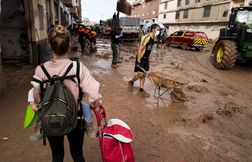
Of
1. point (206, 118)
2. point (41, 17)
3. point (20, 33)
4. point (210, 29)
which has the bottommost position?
point (206, 118)

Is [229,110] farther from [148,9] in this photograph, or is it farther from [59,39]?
[148,9]

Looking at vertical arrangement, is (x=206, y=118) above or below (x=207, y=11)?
below

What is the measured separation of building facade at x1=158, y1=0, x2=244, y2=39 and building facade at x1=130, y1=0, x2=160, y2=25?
420 cm

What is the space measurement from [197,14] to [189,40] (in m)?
17.4

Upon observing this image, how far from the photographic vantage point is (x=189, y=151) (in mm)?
3195

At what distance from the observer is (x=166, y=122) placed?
164 inches

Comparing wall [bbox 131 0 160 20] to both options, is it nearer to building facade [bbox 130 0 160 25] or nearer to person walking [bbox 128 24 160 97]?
building facade [bbox 130 0 160 25]

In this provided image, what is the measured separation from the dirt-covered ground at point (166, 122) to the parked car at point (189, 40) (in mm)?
9514

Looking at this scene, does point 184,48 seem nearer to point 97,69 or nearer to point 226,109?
point 97,69

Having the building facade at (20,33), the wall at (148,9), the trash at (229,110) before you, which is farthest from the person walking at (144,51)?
the wall at (148,9)

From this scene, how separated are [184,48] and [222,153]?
1560 cm

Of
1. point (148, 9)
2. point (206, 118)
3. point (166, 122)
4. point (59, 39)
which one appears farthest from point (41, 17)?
point (148, 9)

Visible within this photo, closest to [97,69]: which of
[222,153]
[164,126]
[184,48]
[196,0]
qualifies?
[164,126]

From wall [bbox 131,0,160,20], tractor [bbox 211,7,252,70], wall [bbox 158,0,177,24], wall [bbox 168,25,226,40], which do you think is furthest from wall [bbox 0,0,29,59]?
wall [bbox 131,0,160,20]
